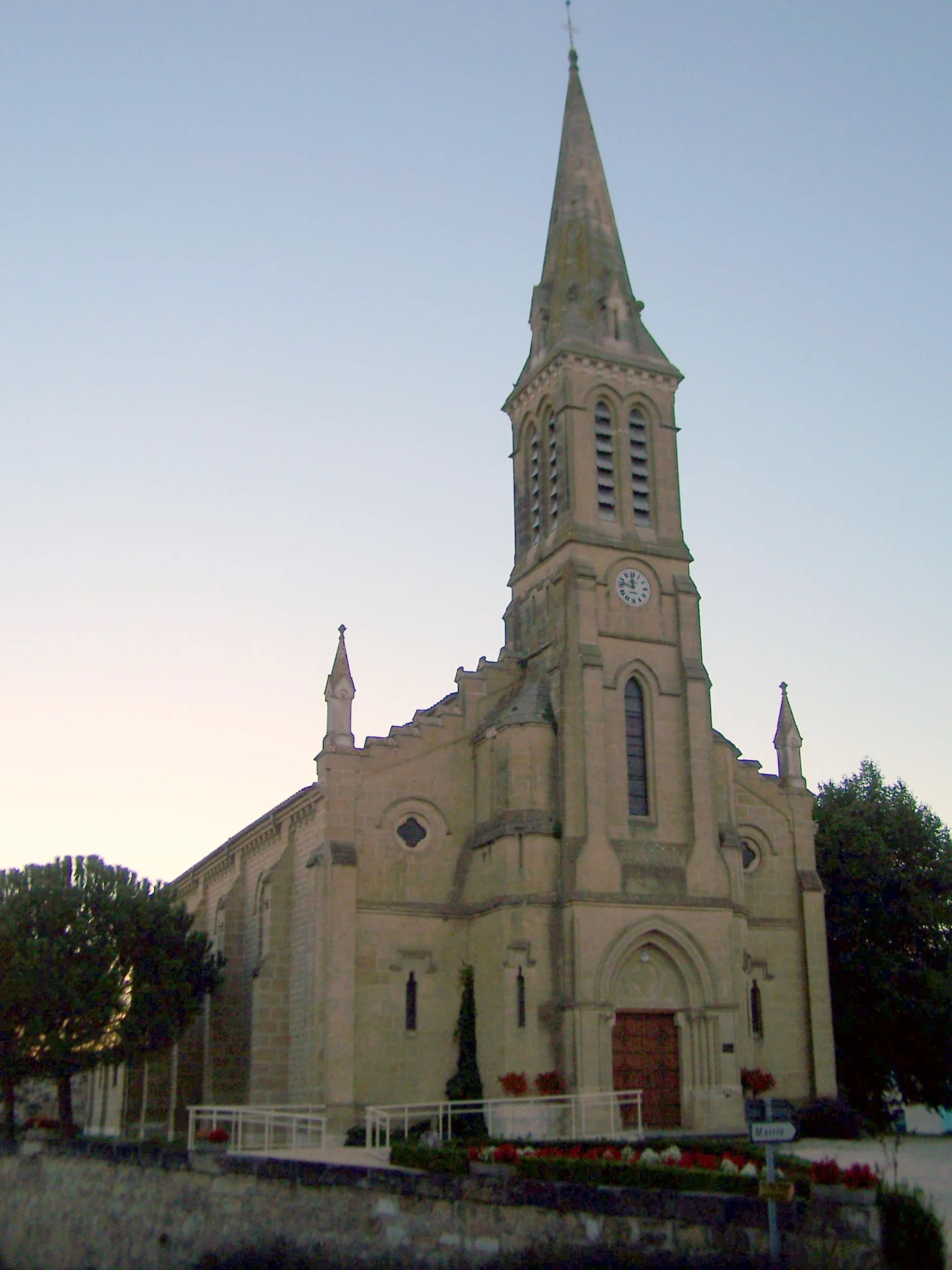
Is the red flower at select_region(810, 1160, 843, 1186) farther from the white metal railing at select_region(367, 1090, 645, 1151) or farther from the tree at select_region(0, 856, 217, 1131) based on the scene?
the tree at select_region(0, 856, 217, 1131)

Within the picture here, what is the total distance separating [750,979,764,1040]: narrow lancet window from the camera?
3994 centimetres

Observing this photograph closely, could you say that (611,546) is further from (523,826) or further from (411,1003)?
(411,1003)

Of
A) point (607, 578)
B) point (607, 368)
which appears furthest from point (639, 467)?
point (607, 578)

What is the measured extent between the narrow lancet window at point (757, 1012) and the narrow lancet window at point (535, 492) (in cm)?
1601

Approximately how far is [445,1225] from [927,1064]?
2600 cm

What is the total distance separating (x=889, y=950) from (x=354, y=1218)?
26994mm

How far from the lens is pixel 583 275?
149ft

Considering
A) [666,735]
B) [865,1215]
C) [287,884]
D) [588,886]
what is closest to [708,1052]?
[588,886]

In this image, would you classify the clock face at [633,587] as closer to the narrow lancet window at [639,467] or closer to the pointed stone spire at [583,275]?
the narrow lancet window at [639,467]

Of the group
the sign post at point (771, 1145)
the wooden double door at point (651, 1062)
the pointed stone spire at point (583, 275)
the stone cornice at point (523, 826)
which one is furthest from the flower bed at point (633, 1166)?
the pointed stone spire at point (583, 275)

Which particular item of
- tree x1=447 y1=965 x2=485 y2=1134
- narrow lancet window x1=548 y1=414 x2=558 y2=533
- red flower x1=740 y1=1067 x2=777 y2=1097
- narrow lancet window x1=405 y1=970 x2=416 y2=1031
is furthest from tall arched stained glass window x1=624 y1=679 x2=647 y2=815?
narrow lancet window x1=405 y1=970 x2=416 y2=1031

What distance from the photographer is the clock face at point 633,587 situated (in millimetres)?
40781

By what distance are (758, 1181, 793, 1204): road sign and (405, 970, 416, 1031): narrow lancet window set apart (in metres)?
20.7

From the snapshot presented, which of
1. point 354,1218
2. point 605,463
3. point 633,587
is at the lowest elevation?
point 354,1218
